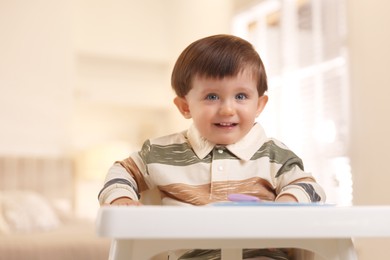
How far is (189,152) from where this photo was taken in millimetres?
1179

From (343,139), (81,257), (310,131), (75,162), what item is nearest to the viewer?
(81,257)

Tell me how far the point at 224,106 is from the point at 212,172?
0.13 m

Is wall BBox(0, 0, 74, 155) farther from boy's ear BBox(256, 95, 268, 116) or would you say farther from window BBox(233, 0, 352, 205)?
boy's ear BBox(256, 95, 268, 116)

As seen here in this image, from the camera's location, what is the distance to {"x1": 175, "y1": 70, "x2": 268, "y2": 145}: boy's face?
1140mm

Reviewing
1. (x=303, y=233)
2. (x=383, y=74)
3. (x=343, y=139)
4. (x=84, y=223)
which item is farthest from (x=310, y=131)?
(x=303, y=233)

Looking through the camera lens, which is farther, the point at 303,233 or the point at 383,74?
the point at 383,74

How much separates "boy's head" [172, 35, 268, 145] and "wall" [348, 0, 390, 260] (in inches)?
59.1

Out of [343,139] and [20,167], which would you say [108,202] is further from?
[20,167]

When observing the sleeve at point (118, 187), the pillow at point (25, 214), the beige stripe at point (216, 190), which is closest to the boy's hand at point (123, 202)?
the sleeve at point (118, 187)

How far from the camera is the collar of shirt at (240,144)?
3.79 feet

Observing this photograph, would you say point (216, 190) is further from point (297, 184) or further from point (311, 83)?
point (311, 83)

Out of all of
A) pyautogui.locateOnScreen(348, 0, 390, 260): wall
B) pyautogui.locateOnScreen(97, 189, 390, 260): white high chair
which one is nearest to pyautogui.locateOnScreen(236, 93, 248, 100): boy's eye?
pyautogui.locateOnScreen(97, 189, 390, 260): white high chair

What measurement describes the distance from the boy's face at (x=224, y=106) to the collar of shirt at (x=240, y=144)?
11 millimetres

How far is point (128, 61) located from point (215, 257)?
12.9 ft
